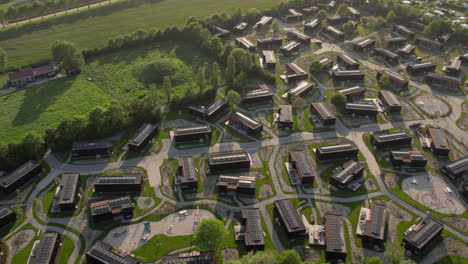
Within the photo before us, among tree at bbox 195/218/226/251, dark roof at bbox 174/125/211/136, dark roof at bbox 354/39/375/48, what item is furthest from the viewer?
dark roof at bbox 354/39/375/48

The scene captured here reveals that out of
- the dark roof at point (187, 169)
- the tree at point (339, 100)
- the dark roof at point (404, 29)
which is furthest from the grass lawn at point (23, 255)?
the dark roof at point (404, 29)

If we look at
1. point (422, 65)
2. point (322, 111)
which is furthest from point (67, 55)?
point (422, 65)

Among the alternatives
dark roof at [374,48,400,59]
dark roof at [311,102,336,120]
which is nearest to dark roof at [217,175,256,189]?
dark roof at [311,102,336,120]

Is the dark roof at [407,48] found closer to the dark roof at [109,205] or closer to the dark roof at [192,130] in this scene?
the dark roof at [192,130]

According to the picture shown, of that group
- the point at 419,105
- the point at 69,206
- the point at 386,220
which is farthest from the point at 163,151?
the point at 419,105

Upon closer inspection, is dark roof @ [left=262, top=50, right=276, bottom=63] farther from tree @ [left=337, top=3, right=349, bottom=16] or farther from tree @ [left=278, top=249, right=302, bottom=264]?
tree @ [left=278, top=249, right=302, bottom=264]

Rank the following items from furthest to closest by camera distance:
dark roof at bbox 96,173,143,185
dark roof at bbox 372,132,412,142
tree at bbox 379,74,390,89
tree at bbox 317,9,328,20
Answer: tree at bbox 317,9,328,20, tree at bbox 379,74,390,89, dark roof at bbox 372,132,412,142, dark roof at bbox 96,173,143,185

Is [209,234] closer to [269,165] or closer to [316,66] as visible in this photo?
[269,165]
